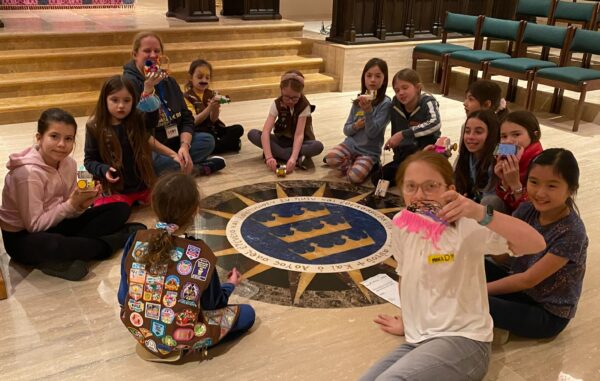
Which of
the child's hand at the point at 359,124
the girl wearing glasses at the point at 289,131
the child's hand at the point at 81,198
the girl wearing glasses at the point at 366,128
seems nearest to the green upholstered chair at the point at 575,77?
the girl wearing glasses at the point at 366,128

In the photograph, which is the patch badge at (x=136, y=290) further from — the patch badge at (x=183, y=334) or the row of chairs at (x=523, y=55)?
the row of chairs at (x=523, y=55)

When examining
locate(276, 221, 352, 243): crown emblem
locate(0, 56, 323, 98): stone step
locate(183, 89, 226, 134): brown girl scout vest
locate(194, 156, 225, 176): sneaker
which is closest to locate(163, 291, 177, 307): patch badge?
locate(276, 221, 352, 243): crown emblem

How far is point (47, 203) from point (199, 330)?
1.25m

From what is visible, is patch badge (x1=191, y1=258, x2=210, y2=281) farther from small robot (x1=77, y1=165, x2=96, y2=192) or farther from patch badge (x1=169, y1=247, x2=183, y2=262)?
small robot (x1=77, y1=165, x2=96, y2=192)

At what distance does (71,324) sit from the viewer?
256cm

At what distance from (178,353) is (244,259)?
2.96 feet

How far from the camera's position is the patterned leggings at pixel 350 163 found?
14.1 feet

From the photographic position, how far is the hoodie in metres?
3.99

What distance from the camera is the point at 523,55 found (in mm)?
7703

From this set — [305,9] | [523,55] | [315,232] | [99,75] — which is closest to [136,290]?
[315,232]

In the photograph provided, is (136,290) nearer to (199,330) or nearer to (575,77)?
(199,330)

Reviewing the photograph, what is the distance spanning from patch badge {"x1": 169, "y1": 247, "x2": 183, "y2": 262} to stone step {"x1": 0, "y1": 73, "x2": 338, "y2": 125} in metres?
4.38

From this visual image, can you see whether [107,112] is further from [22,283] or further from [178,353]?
[178,353]

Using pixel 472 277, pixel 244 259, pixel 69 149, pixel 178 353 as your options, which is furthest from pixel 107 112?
pixel 472 277
